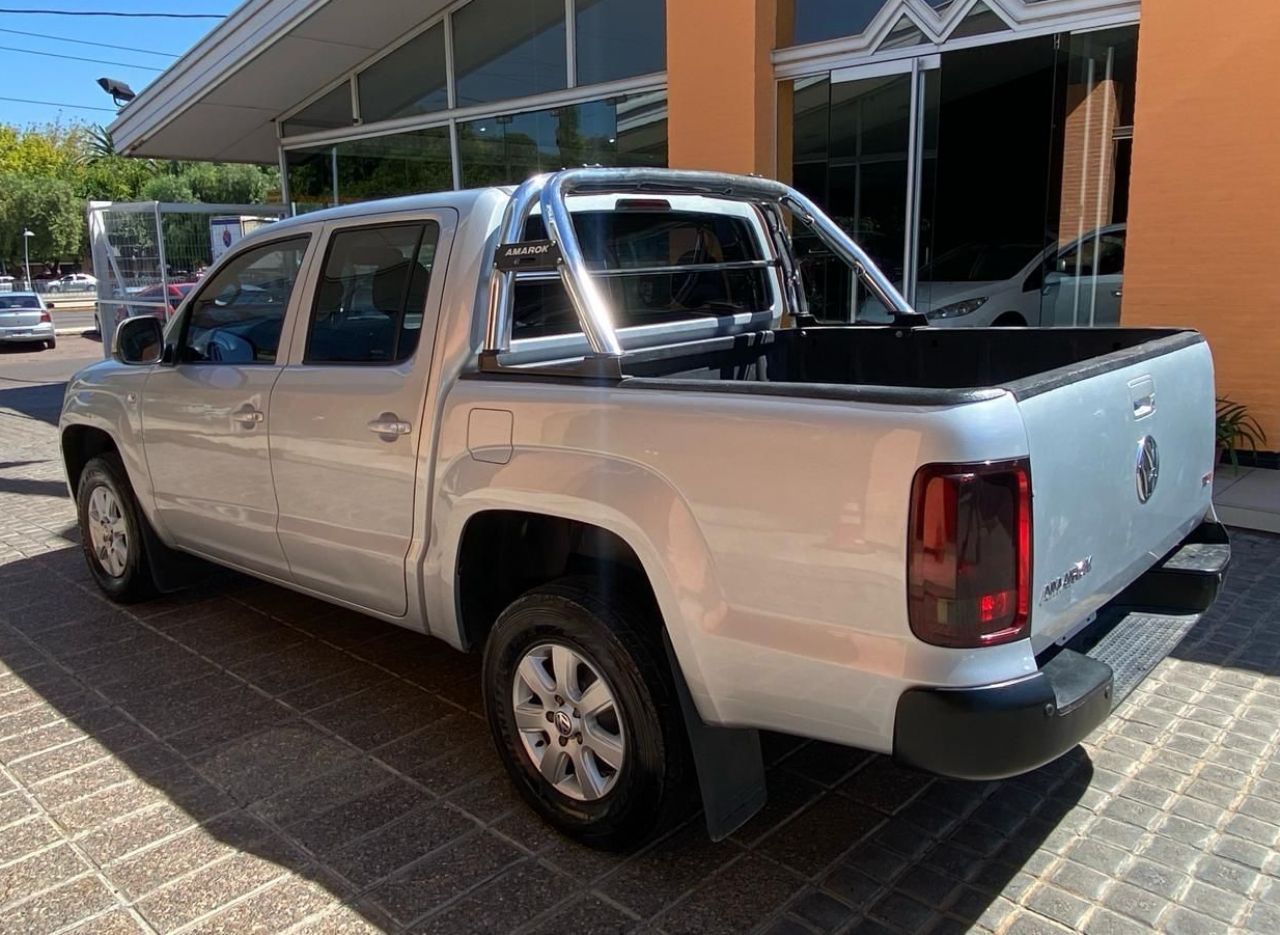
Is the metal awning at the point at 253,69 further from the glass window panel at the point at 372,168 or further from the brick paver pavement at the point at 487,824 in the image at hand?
the brick paver pavement at the point at 487,824

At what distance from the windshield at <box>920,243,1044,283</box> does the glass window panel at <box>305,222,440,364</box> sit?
265 inches

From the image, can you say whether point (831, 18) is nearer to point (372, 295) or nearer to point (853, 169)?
point (853, 169)

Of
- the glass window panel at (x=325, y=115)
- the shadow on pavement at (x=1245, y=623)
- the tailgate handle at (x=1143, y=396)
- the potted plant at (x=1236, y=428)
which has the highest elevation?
the glass window panel at (x=325, y=115)

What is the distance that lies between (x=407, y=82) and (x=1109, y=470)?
42.4 ft

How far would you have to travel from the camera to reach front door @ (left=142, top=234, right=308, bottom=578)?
4059 millimetres

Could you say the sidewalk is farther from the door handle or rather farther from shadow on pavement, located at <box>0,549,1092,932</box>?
the door handle

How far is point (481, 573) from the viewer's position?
3.37 metres

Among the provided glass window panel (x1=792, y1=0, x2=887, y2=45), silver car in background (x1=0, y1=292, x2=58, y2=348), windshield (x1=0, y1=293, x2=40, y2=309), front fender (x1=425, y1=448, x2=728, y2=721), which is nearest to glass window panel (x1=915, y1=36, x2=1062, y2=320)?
glass window panel (x1=792, y1=0, x2=887, y2=45)

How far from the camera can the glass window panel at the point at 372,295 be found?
138 inches

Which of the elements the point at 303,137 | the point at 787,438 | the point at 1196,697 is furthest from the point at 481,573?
the point at 303,137

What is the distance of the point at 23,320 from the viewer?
24000 millimetres

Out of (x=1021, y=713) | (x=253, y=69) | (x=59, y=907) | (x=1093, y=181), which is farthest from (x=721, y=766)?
(x=253, y=69)

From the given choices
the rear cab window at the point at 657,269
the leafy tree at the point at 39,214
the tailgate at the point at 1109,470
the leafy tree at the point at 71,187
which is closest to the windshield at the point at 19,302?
the rear cab window at the point at 657,269

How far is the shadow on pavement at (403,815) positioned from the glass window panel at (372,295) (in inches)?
53.8
